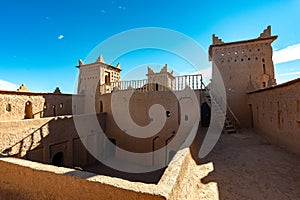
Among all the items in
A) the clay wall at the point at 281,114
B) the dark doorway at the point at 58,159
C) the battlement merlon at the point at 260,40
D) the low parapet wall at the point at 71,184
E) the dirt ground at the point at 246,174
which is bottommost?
the dark doorway at the point at 58,159

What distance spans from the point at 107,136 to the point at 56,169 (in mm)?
11424

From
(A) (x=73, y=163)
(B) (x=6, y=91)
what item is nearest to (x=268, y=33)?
(A) (x=73, y=163)

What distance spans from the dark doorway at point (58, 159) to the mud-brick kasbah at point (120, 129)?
67mm

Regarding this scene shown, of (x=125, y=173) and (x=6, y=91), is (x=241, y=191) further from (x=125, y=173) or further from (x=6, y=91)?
(x=6, y=91)

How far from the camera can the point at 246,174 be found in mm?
5105

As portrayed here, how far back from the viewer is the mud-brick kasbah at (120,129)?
4.18 meters

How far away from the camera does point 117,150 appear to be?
14.9 metres

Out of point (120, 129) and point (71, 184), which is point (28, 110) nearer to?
point (120, 129)

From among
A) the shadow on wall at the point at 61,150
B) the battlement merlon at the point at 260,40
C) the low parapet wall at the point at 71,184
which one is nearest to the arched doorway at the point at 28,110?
the shadow on wall at the point at 61,150

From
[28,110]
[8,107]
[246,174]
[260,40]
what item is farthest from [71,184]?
[260,40]

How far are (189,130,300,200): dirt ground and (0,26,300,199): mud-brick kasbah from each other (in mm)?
519

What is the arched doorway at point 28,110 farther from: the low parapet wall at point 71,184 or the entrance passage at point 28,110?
the low parapet wall at point 71,184

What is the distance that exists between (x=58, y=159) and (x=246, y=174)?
38.7 feet

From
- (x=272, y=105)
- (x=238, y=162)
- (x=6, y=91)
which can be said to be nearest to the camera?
(x=238, y=162)
